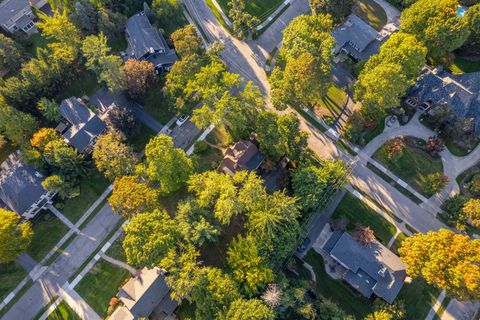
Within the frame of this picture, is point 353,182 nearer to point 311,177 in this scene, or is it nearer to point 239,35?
point 311,177

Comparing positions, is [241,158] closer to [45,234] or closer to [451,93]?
[45,234]

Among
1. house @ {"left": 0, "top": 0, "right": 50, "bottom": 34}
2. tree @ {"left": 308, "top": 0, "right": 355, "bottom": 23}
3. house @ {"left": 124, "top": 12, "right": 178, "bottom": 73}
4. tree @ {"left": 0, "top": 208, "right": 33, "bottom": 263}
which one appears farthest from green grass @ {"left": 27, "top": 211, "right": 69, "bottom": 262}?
tree @ {"left": 308, "top": 0, "right": 355, "bottom": 23}

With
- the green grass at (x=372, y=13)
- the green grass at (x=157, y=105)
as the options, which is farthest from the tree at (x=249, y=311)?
the green grass at (x=372, y=13)

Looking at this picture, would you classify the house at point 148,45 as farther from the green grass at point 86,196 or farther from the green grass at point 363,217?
the green grass at point 363,217

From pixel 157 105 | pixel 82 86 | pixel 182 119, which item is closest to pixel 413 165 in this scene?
pixel 182 119

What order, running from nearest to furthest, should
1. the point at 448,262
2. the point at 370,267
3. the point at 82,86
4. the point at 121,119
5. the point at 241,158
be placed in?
the point at 448,262, the point at 370,267, the point at 241,158, the point at 121,119, the point at 82,86

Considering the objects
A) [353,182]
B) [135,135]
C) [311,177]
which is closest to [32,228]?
[135,135]
